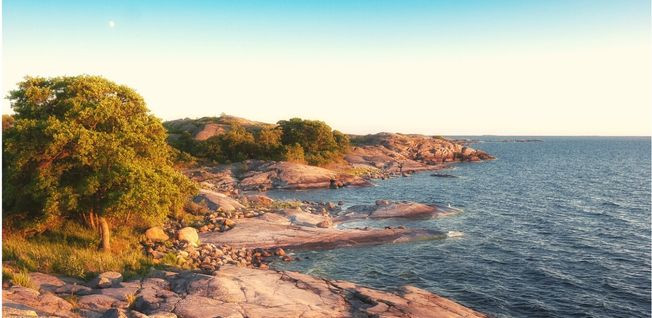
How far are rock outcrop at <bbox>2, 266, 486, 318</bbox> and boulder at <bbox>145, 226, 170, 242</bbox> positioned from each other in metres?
10.1

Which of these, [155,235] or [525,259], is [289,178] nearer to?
[155,235]

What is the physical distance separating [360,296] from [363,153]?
10385 cm

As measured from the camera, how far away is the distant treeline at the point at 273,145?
96.4 m

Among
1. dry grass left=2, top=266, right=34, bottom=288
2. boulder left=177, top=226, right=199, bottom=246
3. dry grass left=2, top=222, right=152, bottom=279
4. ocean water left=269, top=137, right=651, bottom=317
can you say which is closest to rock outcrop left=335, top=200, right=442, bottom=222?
ocean water left=269, top=137, right=651, bottom=317

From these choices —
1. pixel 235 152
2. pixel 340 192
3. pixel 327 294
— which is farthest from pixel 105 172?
pixel 235 152

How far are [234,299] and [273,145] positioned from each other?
7833 centimetres

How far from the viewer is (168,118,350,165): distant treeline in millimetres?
96438

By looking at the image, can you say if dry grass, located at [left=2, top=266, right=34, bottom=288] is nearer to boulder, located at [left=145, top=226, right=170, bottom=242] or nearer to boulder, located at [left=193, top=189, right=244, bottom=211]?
boulder, located at [left=145, top=226, right=170, bottom=242]

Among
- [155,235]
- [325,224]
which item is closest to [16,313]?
[155,235]

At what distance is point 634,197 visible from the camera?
71250 mm

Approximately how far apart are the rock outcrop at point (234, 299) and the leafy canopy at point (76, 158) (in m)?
5.94

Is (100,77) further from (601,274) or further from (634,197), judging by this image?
(634,197)

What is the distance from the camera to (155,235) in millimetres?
34875

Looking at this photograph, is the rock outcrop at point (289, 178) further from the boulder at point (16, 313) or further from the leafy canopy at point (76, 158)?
the boulder at point (16, 313)
